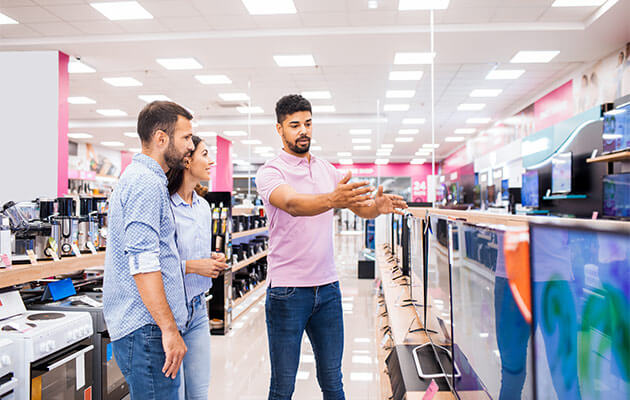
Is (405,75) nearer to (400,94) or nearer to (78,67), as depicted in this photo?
(400,94)

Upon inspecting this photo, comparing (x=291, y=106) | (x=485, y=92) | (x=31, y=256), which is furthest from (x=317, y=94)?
(x=291, y=106)

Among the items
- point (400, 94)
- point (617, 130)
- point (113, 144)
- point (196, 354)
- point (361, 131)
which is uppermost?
point (400, 94)

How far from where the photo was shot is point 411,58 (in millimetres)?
6715

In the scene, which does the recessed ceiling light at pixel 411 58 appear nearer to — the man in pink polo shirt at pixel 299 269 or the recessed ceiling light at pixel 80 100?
the man in pink polo shirt at pixel 299 269

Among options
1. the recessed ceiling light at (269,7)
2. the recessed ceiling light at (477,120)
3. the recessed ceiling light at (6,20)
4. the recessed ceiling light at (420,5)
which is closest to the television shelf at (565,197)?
the recessed ceiling light at (420,5)

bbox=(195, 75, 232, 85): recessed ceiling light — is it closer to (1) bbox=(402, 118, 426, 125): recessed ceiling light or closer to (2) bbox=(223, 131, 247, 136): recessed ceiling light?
(2) bbox=(223, 131, 247, 136): recessed ceiling light

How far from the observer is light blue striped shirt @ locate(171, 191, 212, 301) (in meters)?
1.84

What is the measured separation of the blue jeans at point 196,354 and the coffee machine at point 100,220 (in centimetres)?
167

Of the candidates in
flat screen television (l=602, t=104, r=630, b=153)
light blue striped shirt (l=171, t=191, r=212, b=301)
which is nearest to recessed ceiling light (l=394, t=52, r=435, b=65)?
flat screen television (l=602, t=104, r=630, b=153)

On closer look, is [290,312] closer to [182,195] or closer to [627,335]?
[182,195]

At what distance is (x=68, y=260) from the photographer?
2709mm

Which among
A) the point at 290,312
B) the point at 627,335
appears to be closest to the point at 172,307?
the point at 290,312

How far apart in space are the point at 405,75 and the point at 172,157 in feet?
22.8

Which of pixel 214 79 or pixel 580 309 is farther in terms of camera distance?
pixel 214 79
